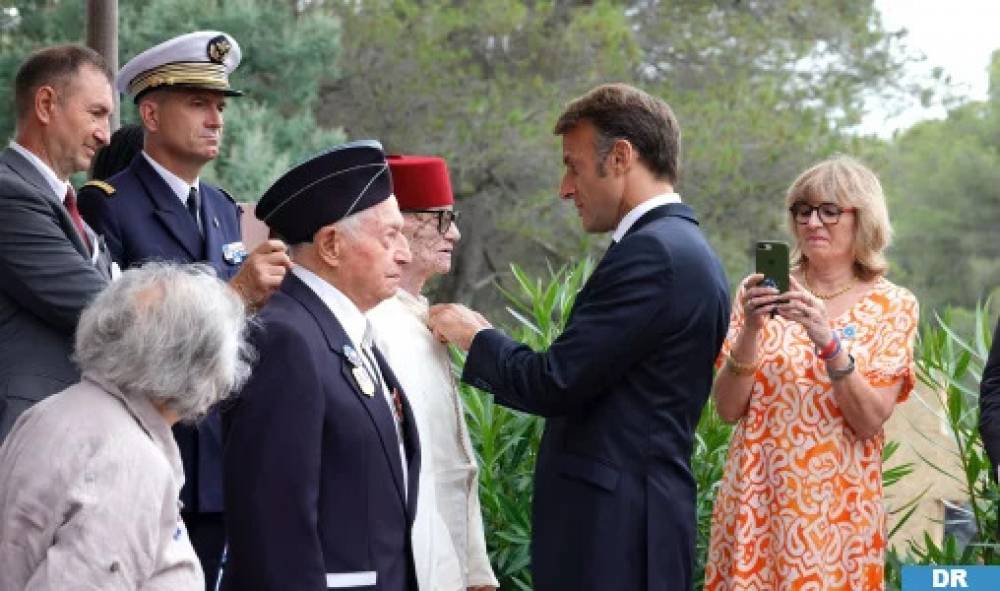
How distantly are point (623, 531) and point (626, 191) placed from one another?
0.83 meters

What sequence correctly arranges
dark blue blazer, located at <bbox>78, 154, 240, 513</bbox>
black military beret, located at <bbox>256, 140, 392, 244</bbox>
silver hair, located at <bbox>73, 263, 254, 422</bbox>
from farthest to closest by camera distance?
dark blue blazer, located at <bbox>78, 154, 240, 513</bbox> < black military beret, located at <bbox>256, 140, 392, 244</bbox> < silver hair, located at <bbox>73, 263, 254, 422</bbox>

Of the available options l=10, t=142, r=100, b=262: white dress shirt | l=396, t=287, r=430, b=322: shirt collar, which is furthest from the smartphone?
l=10, t=142, r=100, b=262: white dress shirt

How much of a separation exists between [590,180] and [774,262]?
2.31 feet

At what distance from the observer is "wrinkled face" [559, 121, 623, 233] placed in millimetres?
4469

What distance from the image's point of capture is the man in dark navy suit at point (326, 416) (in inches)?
135

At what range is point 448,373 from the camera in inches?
184

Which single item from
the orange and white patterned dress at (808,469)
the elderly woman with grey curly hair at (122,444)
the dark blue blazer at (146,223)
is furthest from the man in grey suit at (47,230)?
the orange and white patterned dress at (808,469)

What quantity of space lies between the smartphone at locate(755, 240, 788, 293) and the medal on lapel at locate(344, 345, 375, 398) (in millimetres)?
1607

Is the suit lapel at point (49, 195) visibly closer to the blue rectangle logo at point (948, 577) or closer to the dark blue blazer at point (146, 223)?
the dark blue blazer at point (146, 223)

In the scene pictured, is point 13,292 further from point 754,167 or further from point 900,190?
point 900,190

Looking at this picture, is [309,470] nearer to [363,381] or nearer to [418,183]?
[363,381]

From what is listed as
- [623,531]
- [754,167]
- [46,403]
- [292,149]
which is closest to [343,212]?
[46,403]

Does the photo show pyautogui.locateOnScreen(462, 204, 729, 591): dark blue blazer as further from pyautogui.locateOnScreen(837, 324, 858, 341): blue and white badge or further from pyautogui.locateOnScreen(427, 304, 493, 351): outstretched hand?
pyautogui.locateOnScreen(837, 324, 858, 341): blue and white badge

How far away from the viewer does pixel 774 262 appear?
16.1ft
